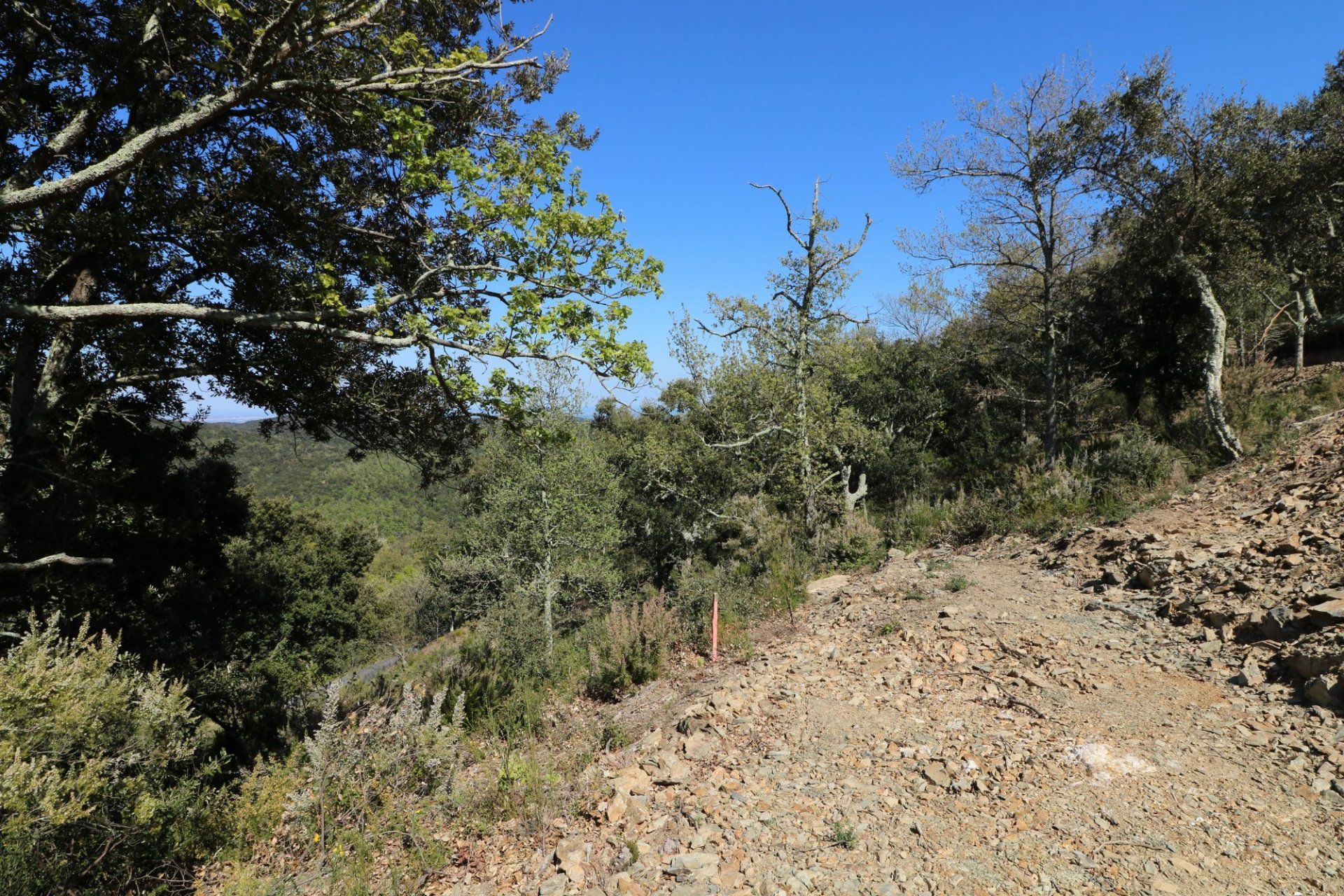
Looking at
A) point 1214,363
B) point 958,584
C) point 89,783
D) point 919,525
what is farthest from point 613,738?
point 1214,363

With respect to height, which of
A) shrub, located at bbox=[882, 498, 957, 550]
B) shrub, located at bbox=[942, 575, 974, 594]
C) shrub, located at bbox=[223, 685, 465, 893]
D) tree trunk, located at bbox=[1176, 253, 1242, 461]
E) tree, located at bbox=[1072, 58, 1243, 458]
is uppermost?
tree, located at bbox=[1072, 58, 1243, 458]

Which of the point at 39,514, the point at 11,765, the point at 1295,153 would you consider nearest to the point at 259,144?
the point at 39,514

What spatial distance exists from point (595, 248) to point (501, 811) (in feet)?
15.6

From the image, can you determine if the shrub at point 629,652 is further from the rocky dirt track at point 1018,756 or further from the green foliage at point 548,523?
the green foliage at point 548,523

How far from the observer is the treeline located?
4.06 meters

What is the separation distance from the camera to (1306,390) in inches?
419

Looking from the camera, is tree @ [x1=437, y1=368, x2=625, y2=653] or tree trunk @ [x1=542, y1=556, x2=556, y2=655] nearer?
tree trunk @ [x1=542, y1=556, x2=556, y2=655]

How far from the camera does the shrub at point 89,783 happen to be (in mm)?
3219

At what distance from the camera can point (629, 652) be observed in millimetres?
6840

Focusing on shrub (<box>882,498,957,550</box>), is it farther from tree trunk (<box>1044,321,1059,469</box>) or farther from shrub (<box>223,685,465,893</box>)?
shrub (<box>223,685,465,893</box>)

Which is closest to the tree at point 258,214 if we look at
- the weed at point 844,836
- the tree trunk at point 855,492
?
the weed at point 844,836

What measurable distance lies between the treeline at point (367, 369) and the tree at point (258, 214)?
46mm

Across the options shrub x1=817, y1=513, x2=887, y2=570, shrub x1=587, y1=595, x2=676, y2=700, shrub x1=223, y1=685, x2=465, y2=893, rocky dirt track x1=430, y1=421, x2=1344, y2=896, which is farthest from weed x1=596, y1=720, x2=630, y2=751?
shrub x1=817, y1=513, x2=887, y2=570

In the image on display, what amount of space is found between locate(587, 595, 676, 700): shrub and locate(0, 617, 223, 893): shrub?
140 inches
